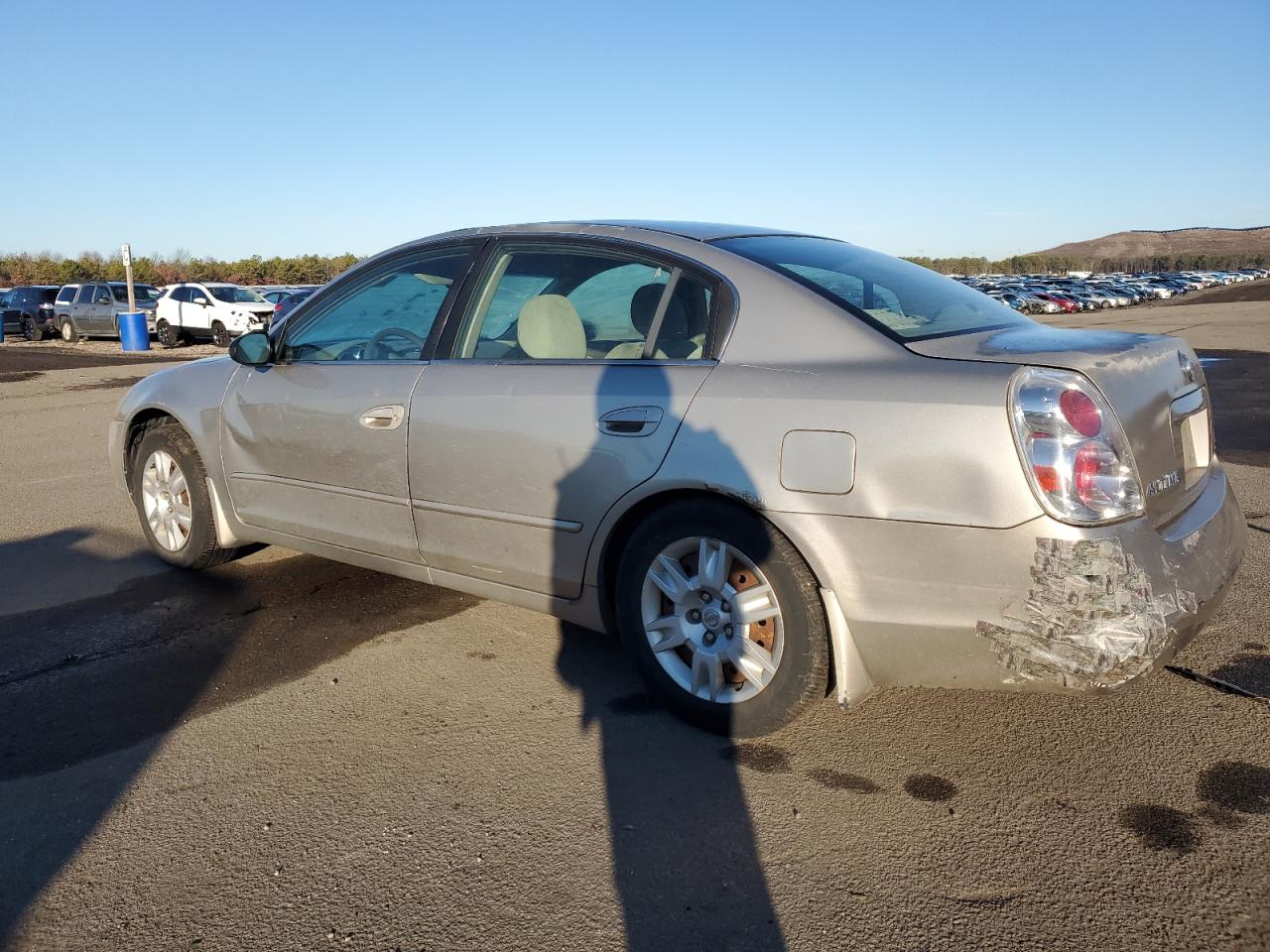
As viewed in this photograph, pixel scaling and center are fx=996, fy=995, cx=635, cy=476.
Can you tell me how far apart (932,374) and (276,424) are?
2.88m

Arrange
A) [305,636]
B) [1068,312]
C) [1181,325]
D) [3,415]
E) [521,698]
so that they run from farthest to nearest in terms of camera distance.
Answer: [1068,312] < [1181,325] < [3,415] < [305,636] < [521,698]

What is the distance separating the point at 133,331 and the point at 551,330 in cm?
2413

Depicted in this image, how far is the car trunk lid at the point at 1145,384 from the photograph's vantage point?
2.76m

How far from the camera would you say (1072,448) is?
262 cm

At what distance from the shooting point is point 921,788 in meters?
2.91

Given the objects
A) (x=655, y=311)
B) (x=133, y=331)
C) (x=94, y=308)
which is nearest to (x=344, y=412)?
(x=655, y=311)

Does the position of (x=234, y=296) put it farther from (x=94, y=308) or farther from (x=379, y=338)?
(x=379, y=338)

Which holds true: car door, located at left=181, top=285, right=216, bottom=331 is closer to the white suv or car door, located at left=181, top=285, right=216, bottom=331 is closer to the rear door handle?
the white suv

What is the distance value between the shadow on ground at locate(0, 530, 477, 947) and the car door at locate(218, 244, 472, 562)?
1.34ft

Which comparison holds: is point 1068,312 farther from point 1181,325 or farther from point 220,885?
point 220,885

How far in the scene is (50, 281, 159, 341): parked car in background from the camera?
27766 millimetres

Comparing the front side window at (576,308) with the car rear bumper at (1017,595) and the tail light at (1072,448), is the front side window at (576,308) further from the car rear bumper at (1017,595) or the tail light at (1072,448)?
the tail light at (1072,448)

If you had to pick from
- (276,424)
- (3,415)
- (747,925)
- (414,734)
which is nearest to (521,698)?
(414,734)

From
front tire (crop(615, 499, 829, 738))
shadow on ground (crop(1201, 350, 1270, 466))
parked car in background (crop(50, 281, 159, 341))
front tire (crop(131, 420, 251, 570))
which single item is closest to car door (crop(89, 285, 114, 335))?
parked car in background (crop(50, 281, 159, 341))
